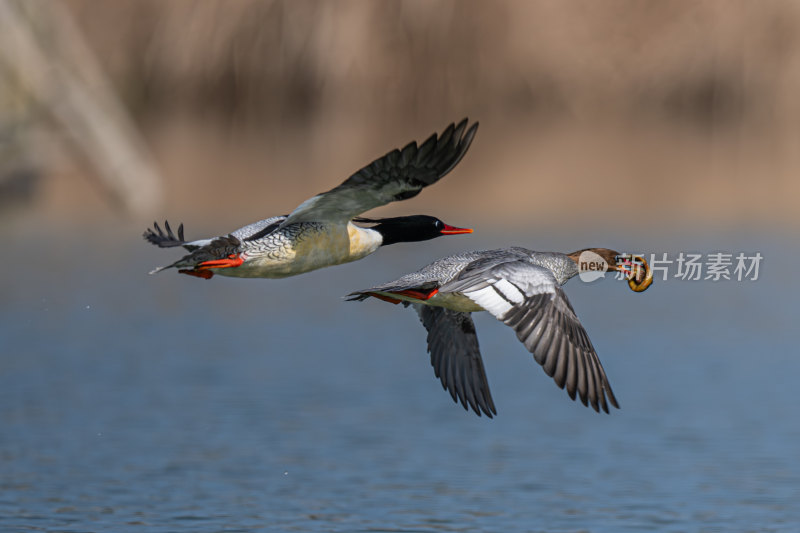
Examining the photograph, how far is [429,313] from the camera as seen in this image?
27.0 ft

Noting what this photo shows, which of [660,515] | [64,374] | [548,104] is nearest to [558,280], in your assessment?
[660,515]

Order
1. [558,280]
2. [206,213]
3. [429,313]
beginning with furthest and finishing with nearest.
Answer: [206,213]
[429,313]
[558,280]

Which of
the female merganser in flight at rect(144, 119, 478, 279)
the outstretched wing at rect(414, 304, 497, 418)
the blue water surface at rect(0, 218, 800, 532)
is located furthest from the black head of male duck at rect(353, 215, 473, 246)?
the blue water surface at rect(0, 218, 800, 532)

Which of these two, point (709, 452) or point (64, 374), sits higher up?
point (64, 374)

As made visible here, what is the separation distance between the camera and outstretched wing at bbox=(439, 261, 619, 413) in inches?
262

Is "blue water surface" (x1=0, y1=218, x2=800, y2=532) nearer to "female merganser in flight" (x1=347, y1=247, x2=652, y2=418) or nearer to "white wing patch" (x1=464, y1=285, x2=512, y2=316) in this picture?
"female merganser in flight" (x1=347, y1=247, x2=652, y2=418)

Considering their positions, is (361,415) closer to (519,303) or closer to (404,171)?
(519,303)

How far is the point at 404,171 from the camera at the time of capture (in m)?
6.31

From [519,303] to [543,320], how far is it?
147mm

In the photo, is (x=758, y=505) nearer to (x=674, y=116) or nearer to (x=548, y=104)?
(x=548, y=104)

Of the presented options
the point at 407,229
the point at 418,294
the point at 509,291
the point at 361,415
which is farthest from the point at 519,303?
the point at 361,415

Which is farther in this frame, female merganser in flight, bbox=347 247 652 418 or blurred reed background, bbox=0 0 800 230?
blurred reed background, bbox=0 0 800 230

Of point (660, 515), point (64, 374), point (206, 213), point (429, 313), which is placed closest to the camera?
point (429, 313)

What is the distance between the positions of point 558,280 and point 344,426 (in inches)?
179
